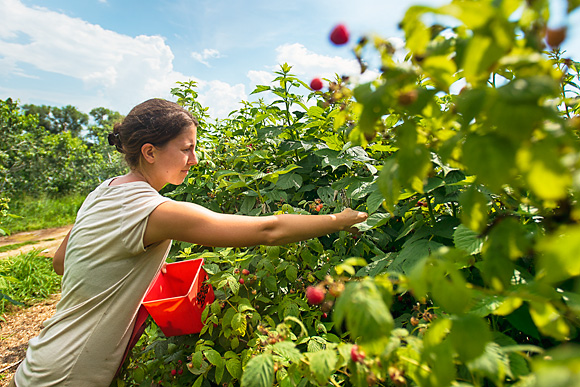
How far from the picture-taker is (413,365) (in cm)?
66

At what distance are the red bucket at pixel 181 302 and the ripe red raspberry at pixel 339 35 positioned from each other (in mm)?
1171

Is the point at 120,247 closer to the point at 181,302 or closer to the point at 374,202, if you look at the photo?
the point at 181,302

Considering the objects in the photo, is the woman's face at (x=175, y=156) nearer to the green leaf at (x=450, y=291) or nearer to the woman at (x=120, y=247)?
the woman at (x=120, y=247)

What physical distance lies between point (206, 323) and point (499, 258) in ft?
4.27

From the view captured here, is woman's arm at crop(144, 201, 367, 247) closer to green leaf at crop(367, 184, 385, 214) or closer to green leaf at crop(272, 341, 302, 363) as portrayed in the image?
green leaf at crop(367, 184, 385, 214)

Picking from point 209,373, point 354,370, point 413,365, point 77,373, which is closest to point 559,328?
point 413,365

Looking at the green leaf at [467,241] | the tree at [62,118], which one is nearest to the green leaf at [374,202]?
the green leaf at [467,241]

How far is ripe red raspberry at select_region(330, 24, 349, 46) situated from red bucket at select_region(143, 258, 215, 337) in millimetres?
1171

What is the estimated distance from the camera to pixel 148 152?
1.77m

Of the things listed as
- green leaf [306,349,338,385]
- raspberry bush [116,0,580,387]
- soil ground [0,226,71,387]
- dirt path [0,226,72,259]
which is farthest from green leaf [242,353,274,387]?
dirt path [0,226,72,259]

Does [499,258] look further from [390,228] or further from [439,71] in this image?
[390,228]

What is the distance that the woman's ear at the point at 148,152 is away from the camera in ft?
5.74

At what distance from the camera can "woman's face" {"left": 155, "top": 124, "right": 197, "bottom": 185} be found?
1781 millimetres

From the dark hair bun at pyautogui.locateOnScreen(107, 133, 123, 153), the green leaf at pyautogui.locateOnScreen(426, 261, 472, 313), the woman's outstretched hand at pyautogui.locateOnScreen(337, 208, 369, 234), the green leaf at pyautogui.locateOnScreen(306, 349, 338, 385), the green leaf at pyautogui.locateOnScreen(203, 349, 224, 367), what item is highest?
the dark hair bun at pyautogui.locateOnScreen(107, 133, 123, 153)
